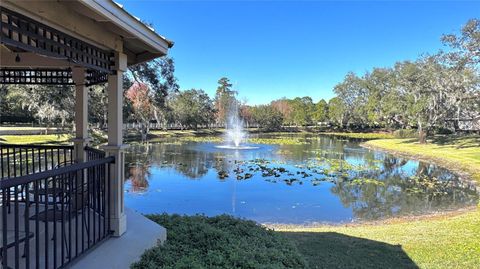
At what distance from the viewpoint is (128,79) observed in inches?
906

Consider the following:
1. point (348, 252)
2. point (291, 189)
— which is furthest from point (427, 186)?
point (348, 252)

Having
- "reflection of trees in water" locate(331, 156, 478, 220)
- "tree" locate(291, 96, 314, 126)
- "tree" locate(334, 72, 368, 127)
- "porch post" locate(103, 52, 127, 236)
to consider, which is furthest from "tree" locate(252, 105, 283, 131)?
"porch post" locate(103, 52, 127, 236)

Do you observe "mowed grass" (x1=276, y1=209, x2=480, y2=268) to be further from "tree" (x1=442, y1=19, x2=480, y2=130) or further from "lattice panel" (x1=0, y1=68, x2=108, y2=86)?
"tree" (x1=442, y1=19, x2=480, y2=130)

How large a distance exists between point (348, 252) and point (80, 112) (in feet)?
16.5

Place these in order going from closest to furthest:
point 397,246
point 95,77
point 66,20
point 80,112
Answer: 1. point 66,20
2. point 95,77
3. point 80,112
4. point 397,246

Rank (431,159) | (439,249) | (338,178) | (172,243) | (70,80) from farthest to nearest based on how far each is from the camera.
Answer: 1. (431,159)
2. (338,178)
3. (439,249)
4. (70,80)
5. (172,243)

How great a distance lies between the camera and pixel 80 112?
17.6 ft

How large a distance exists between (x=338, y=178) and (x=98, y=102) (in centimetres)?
2220

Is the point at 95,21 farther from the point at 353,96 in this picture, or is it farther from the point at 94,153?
the point at 353,96

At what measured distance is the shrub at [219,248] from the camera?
3.77 meters

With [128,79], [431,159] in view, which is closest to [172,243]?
[128,79]

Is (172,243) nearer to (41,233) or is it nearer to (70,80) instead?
(41,233)

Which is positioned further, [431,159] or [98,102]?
[98,102]

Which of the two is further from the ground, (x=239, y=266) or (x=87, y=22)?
(x=87, y=22)
